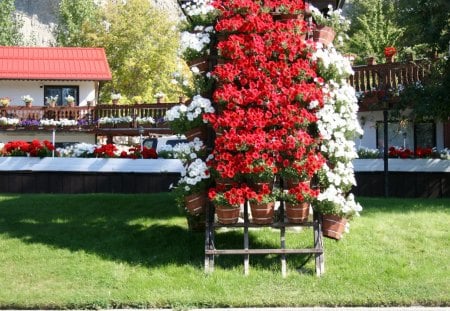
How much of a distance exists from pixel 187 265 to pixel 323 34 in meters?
3.77

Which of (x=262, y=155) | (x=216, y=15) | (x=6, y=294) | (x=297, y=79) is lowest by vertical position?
(x=6, y=294)

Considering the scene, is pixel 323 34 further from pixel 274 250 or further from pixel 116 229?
pixel 116 229

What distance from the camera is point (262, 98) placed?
28.3 feet

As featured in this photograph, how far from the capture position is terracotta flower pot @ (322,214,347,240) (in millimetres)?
8859

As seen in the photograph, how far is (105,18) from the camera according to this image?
51.3 meters

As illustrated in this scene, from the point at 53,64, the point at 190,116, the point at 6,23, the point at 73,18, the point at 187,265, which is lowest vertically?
the point at 187,265

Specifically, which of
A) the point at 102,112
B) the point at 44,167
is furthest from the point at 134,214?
the point at 102,112

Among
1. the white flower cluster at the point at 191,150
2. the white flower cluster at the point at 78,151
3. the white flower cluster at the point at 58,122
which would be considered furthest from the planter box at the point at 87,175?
the white flower cluster at the point at 58,122

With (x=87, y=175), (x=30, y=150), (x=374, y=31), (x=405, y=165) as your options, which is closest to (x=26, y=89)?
(x=30, y=150)

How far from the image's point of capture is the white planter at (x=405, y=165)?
650 inches

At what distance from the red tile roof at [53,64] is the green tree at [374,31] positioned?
16.4 metres

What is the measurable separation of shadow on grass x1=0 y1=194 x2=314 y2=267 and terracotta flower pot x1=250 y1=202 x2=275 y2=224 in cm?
63

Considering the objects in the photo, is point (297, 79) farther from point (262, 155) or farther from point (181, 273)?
point (181, 273)

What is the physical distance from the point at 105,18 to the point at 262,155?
45326 millimetres
